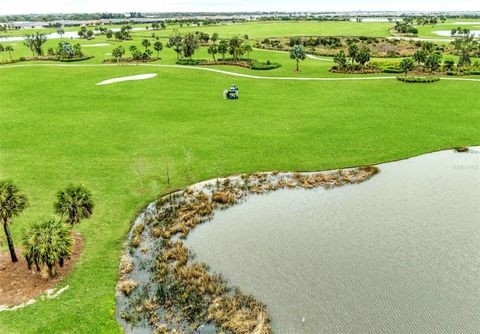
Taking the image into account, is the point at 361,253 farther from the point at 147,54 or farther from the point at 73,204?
the point at 147,54

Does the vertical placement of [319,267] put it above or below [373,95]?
below

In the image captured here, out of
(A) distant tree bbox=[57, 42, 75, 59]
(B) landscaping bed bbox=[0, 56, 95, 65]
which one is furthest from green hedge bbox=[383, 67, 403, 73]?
(A) distant tree bbox=[57, 42, 75, 59]

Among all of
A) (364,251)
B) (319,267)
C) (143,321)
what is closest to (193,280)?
(143,321)

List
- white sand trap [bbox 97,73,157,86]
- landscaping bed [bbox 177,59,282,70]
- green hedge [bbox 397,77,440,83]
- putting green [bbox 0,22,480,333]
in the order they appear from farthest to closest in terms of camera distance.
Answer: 1. landscaping bed [bbox 177,59,282,70]
2. white sand trap [bbox 97,73,157,86]
3. green hedge [bbox 397,77,440,83]
4. putting green [bbox 0,22,480,333]

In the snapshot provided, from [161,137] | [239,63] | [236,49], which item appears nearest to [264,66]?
[239,63]

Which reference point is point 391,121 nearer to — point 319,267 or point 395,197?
point 395,197

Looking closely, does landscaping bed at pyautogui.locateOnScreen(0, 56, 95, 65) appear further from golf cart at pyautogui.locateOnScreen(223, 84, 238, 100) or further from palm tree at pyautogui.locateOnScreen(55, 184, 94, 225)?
palm tree at pyautogui.locateOnScreen(55, 184, 94, 225)
